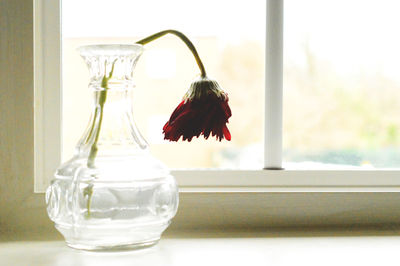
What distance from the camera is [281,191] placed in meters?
1.03

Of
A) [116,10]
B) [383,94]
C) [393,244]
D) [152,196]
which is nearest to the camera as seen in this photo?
[152,196]

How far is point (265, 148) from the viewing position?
110 cm

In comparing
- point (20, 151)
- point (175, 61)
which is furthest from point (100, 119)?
point (175, 61)

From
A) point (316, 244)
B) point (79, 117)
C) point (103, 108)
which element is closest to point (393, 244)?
point (316, 244)

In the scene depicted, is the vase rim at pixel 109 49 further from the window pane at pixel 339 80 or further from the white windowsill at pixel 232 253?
the window pane at pixel 339 80

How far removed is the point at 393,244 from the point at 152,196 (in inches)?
16.8

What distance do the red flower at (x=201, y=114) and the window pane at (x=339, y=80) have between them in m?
0.41

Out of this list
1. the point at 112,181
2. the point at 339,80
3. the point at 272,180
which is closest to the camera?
the point at 112,181

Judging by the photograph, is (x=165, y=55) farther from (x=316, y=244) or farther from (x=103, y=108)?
(x=316, y=244)

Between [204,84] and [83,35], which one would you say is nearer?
[204,84]

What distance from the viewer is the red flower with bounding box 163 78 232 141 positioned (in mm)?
794

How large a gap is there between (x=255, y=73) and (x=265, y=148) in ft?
0.61

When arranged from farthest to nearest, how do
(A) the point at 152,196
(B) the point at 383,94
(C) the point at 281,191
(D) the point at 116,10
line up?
1. (B) the point at 383,94
2. (D) the point at 116,10
3. (C) the point at 281,191
4. (A) the point at 152,196

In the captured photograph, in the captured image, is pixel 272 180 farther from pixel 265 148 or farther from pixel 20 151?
pixel 20 151
